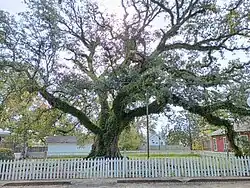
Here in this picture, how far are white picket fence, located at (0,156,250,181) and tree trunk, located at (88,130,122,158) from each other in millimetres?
2717

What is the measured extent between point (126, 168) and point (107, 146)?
305 centimetres

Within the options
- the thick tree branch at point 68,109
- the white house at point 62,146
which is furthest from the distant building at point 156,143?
the thick tree branch at point 68,109

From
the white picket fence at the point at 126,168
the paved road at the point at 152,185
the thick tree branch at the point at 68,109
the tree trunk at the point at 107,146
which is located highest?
the thick tree branch at the point at 68,109

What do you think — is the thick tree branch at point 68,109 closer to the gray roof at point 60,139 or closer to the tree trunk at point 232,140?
the tree trunk at point 232,140

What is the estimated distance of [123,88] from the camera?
37.3ft

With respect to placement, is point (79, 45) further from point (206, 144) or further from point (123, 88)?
point (206, 144)

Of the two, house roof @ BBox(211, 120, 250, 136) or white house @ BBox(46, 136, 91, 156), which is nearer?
house roof @ BBox(211, 120, 250, 136)

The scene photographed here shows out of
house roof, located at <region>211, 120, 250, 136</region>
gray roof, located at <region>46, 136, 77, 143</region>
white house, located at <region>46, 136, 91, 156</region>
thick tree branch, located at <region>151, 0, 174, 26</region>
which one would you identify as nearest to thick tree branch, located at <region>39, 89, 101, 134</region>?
thick tree branch, located at <region>151, 0, 174, 26</region>

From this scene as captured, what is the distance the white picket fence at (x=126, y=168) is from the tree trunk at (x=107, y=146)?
2.72 m

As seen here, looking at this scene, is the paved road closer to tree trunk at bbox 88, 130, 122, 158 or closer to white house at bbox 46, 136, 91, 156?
tree trunk at bbox 88, 130, 122, 158

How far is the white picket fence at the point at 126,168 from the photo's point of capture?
10.0 metres

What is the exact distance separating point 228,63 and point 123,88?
5972 mm

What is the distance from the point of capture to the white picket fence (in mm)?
10023

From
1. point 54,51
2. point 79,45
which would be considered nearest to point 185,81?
point 54,51
